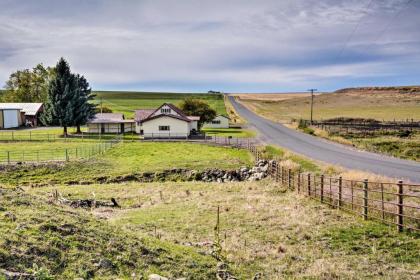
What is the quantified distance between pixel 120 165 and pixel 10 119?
58.0 meters

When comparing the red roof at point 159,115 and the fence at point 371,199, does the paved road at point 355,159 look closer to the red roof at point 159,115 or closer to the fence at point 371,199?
the fence at point 371,199

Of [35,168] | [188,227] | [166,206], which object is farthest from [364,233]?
[35,168]

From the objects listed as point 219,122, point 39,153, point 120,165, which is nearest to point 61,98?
point 39,153

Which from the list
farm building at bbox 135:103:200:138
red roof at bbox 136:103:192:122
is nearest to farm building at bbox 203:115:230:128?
red roof at bbox 136:103:192:122

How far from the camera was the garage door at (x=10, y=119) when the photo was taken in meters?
84.6

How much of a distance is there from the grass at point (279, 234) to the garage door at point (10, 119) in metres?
71.0

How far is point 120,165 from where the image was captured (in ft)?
127

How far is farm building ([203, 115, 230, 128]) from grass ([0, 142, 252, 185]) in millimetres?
45738

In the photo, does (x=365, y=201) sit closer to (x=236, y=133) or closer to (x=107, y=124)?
(x=236, y=133)

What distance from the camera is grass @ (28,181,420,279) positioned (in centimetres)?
1131

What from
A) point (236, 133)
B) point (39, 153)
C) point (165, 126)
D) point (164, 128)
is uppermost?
point (165, 126)

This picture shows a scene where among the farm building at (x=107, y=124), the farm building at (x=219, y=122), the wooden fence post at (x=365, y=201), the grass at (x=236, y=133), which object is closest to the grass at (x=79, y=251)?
the wooden fence post at (x=365, y=201)

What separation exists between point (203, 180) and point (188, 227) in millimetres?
18065

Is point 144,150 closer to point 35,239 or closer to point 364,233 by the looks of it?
point 364,233
